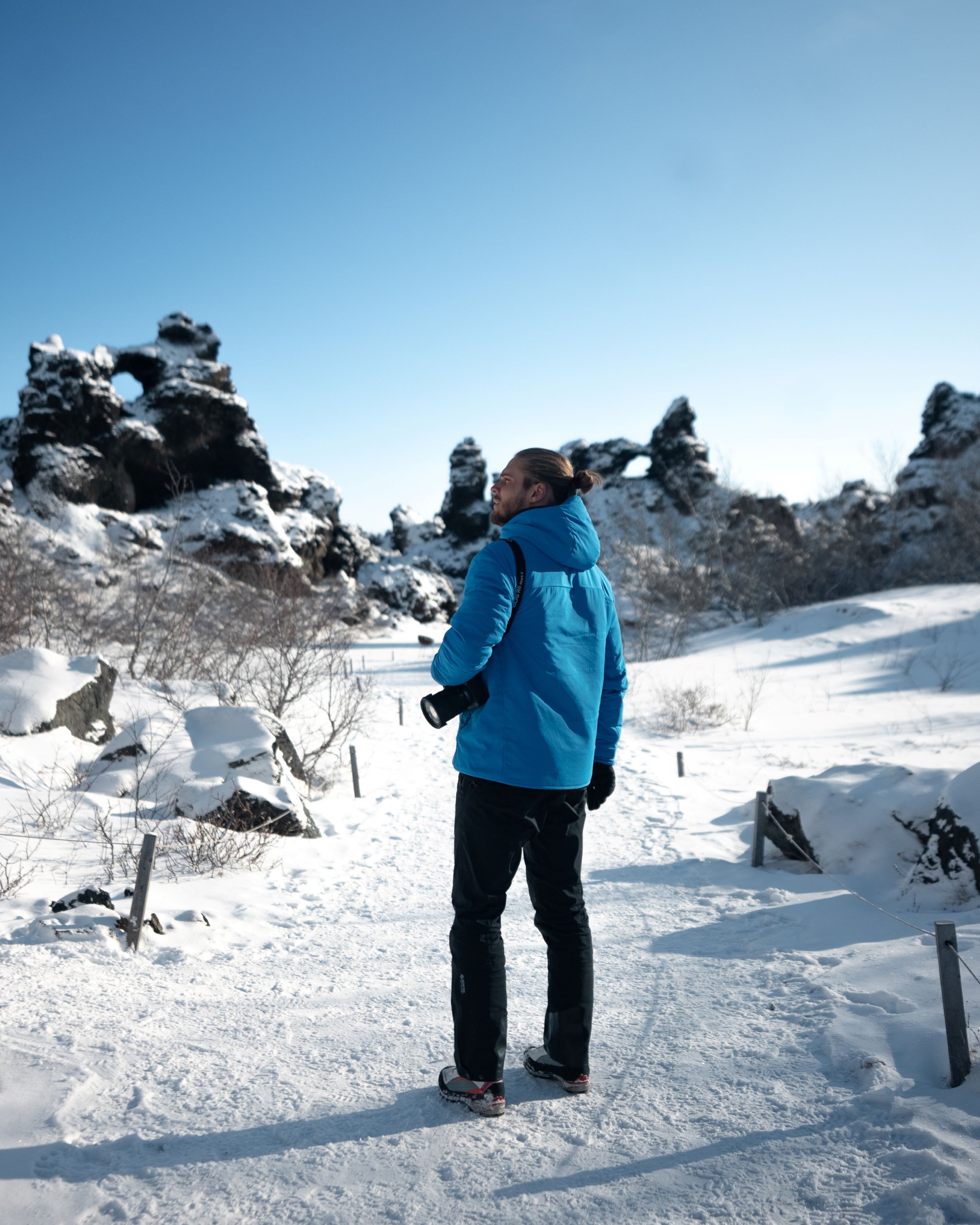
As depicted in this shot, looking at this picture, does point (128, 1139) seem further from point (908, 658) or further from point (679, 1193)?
point (908, 658)

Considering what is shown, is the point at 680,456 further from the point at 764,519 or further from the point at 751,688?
the point at 751,688

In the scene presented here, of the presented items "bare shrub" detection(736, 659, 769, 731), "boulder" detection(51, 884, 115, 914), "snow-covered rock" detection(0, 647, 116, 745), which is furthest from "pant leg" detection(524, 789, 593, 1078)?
"bare shrub" detection(736, 659, 769, 731)

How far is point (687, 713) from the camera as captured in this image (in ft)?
47.4

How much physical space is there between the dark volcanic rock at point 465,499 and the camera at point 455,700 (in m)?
64.1

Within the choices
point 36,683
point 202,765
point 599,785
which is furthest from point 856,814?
point 36,683

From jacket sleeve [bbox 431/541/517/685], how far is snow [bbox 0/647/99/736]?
726 centimetres

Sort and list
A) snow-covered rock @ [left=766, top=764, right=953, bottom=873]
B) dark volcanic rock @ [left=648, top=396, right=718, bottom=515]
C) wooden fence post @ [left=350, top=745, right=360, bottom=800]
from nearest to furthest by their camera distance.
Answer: snow-covered rock @ [left=766, top=764, right=953, bottom=873]
wooden fence post @ [left=350, top=745, right=360, bottom=800]
dark volcanic rock @ [left=648, top=396, right=718, bottom=515]

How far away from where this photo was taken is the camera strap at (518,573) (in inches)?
90.4

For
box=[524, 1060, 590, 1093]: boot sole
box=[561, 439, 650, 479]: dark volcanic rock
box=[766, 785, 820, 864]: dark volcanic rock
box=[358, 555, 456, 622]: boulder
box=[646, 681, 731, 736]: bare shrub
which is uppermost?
box=[561, 439, 650, 479]: dark volcanic rock

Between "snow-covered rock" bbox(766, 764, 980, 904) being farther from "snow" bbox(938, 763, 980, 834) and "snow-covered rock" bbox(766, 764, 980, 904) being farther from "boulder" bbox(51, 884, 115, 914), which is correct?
"boulder" bbox(51, 884, 115, 914)

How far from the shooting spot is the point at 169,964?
143 inches

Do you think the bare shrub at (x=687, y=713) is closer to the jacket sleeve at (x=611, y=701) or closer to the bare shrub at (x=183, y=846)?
the bare shrub at (x=183, y=846)

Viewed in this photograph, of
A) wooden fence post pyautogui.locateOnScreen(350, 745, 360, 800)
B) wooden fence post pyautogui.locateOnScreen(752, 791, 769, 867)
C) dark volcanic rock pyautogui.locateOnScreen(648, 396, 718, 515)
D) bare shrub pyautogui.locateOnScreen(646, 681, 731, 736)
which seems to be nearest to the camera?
wooden fence post pyautogui.locateOnScreen(752, 791, 769, 867)

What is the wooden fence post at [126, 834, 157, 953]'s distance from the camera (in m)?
3.72
